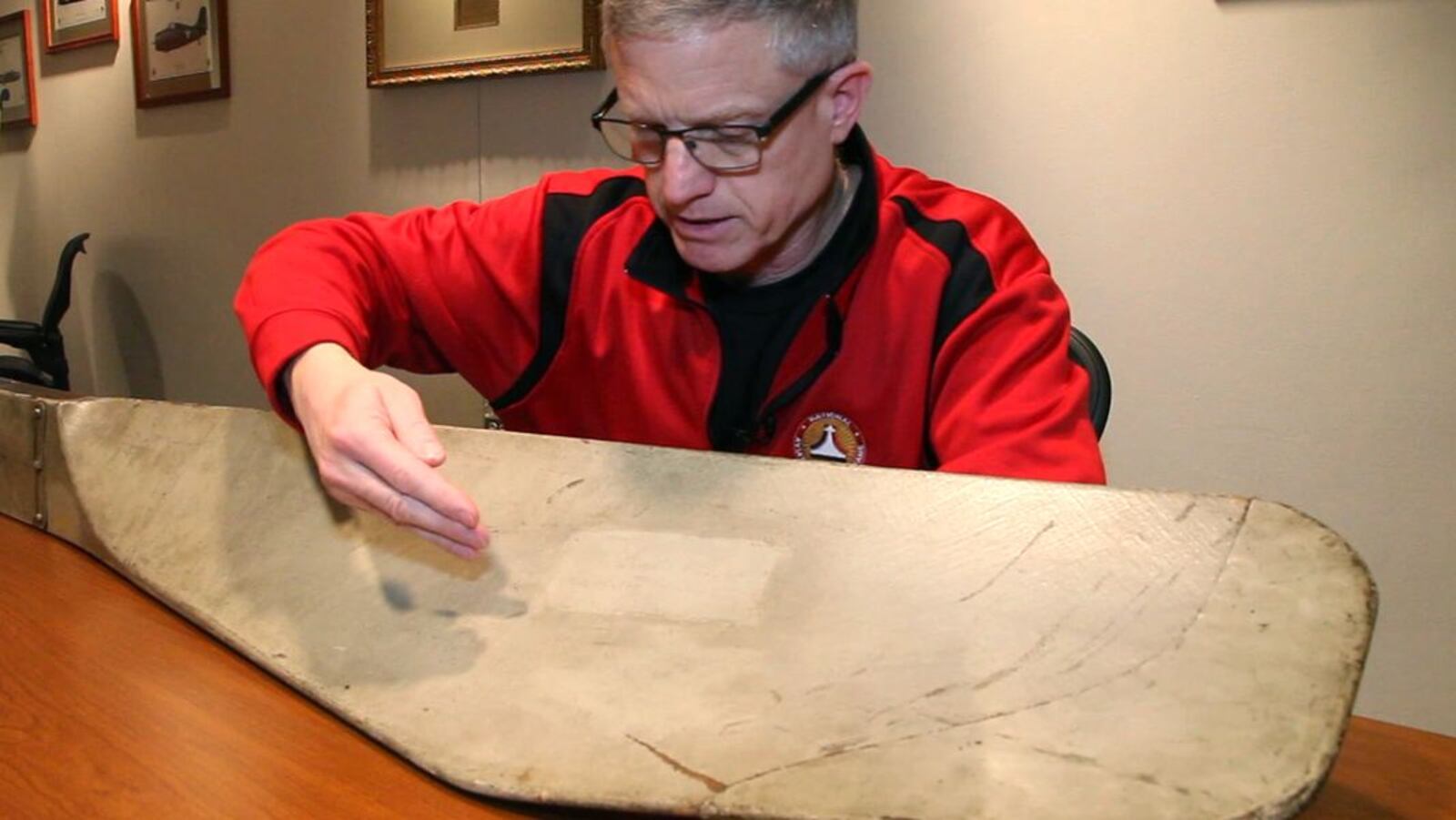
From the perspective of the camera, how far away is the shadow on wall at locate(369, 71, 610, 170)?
226cm

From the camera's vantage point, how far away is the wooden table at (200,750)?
23.5 inches

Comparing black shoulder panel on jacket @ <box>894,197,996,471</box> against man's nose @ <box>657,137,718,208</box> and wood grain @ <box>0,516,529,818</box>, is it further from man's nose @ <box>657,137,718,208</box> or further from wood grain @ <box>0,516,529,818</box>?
wood grain @ <box>0,516,529,818</box>

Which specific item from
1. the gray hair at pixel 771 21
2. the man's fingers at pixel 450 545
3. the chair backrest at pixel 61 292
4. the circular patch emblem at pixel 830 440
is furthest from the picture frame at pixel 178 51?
the man's fingers at pixel 450 545

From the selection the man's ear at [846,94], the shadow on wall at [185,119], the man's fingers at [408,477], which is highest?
the shadow on wall at [185,119]

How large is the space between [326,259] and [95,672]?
477 mm

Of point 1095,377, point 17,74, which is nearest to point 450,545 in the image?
point 1095,377

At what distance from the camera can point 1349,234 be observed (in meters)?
1.49

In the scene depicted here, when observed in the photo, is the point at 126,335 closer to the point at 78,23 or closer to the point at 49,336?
the point at 49,336

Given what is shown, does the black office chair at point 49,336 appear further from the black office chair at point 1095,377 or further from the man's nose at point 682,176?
the black office chair at point 1095,377

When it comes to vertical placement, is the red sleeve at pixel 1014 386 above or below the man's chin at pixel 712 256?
below

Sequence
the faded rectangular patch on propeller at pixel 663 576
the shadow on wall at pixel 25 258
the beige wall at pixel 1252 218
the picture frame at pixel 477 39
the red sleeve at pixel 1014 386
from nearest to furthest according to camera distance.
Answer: the faded rectangular patch on propeller at pixel 663 576
the red sleeve at pixel 1014 386
the beige wall at pixel 1252 218
the picture frame at pixel 477 39
the shadow on wall at pixel 25 258

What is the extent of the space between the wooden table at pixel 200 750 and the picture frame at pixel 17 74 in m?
3.72

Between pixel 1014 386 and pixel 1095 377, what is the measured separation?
18 centimetres

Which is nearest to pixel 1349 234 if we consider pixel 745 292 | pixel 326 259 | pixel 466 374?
pixel 745 292
